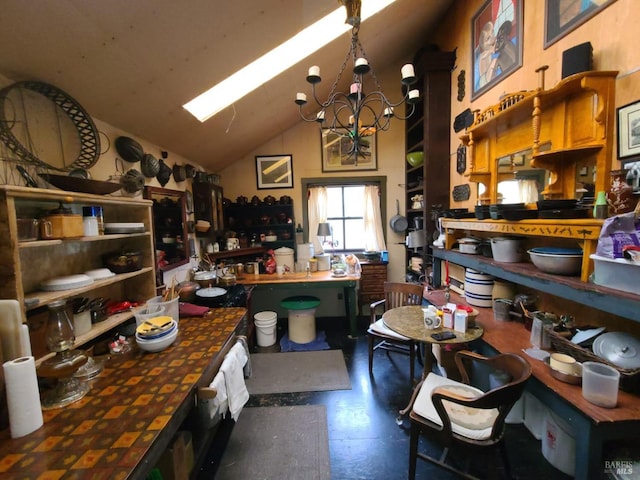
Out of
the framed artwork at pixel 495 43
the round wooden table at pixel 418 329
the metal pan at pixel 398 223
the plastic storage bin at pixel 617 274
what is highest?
the framed artwork at pixel 495 43

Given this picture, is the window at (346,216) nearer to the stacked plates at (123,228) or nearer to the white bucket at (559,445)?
the stacked plates at (123,228)

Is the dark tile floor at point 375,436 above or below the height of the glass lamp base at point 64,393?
below

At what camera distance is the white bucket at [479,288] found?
2268mm

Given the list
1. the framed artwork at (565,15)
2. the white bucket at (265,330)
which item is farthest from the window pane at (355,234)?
the framed artwork at (565,15)

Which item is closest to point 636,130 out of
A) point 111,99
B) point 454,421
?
point 454,421

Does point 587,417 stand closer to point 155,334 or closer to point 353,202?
point 155,334

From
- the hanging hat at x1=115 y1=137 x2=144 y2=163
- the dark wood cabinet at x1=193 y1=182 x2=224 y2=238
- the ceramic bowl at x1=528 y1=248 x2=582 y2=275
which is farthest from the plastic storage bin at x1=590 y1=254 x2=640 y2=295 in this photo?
the dark wood cabinet at x1=193 y1=182 x2=224 y2=238

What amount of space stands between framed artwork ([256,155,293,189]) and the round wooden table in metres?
2.56

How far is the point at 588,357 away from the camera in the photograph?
1.31m

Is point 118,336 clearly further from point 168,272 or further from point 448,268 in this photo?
point 448,268

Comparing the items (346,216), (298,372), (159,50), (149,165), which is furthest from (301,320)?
(159,50)

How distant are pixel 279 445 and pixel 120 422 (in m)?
1.21

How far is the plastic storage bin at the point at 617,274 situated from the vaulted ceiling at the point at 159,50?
2.19 metres

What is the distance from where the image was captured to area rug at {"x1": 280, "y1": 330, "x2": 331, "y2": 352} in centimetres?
322
